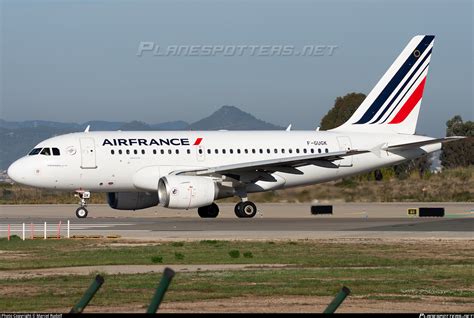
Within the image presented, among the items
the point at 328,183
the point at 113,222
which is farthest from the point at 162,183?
the point at 328,183

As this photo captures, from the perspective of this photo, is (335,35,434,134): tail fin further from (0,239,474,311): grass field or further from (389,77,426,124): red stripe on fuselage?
(0,239,474,311): grass field

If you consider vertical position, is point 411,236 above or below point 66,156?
below

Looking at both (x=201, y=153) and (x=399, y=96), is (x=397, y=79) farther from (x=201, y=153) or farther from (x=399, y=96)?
(x=201, y=153)

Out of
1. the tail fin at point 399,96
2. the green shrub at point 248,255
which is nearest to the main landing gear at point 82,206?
the tail fin at point 399,96

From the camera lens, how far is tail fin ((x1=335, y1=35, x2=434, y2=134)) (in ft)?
159

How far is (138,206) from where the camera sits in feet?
147

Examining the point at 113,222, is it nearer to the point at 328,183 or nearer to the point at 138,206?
the point at 138,206

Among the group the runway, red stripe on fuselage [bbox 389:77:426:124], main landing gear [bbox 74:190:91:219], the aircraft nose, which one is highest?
red stripe on fuselage [bbox 389:77:426:124]

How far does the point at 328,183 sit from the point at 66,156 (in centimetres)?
1213

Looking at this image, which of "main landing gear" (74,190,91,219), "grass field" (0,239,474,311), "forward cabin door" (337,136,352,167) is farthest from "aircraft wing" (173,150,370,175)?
"grass field" (0,239,474,311)

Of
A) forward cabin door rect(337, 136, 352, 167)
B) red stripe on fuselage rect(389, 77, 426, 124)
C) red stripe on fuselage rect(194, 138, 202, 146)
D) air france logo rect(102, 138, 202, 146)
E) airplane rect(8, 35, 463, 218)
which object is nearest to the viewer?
airplane rect(8, 35, 463, 218)

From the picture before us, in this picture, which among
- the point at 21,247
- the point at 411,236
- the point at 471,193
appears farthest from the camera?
the point at 471,193

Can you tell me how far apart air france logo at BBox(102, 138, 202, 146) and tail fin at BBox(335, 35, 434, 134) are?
25.8 feet

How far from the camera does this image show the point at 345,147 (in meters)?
46.1
